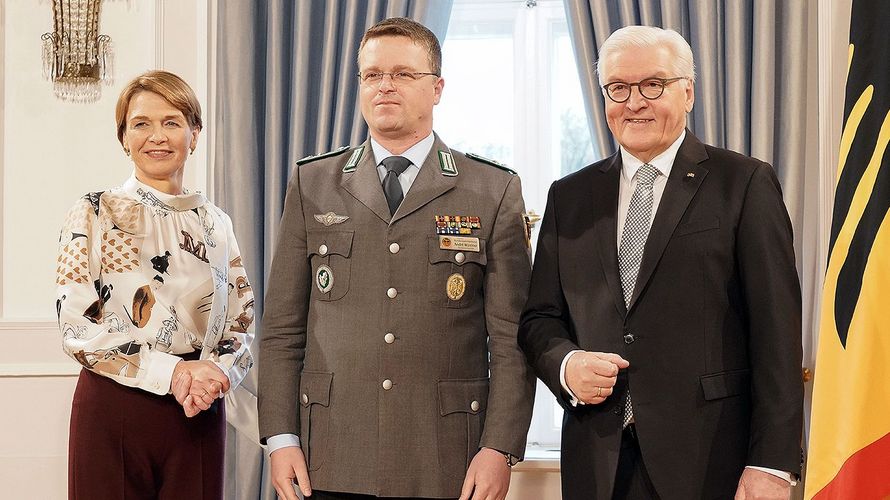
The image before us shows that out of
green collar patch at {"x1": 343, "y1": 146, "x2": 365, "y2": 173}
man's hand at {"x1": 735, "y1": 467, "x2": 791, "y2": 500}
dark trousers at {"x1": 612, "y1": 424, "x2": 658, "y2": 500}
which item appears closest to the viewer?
man's hand at {"x1": 735, "y1": 467, "x2": 791, "y2": 500}

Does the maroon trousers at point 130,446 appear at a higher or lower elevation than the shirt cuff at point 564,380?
lower

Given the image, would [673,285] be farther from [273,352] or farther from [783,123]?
[783,123]

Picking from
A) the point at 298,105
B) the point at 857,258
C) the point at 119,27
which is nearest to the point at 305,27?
the point at 298,105

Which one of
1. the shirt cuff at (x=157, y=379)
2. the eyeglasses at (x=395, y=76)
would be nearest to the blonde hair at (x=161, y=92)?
the eyeglasses at (x=395, y=76)

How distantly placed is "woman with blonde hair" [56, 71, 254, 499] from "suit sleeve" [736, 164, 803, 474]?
1.16 meters

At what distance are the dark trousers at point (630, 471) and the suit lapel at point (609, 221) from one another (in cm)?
26

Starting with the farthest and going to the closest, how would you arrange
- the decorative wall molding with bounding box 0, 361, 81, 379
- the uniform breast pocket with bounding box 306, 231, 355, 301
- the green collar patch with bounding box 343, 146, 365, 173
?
1. the decorative wall molding with bounding box 0, 361, 81, 379
2. the green collar patch with bounding box 343, 146, 365, 173
3. the uniform breast pocket with bounding box 306, 231, 355, 301

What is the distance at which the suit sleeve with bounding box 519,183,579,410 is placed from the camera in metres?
1.99

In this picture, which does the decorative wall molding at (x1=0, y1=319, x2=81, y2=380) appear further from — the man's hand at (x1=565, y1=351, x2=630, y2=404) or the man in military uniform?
the man's hand at (x1=565, y1=351, x2=630, y2=404)

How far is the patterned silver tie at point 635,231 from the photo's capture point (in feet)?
6.56

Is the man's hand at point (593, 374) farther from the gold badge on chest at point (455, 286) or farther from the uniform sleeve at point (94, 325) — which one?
the uniform sleeve at point (94, 325)

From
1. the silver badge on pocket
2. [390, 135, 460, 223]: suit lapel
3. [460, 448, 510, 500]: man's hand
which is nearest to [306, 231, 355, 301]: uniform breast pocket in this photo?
the silver badge on pocket

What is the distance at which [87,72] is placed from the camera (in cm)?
322

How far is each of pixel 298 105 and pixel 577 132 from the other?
98 centimetres
